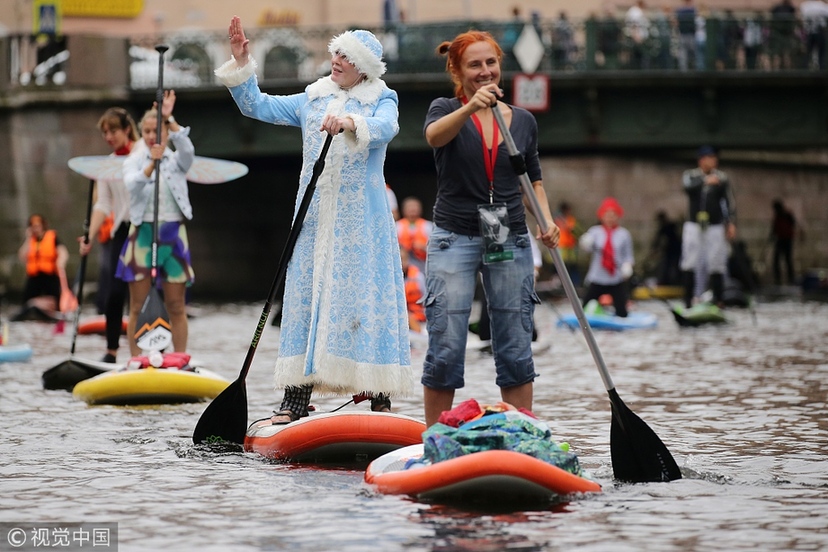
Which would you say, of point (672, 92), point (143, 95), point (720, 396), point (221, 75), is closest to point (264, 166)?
point (143, 95)

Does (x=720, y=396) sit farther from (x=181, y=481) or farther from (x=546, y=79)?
(x=546, y=79)

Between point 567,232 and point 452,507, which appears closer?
point 452,507

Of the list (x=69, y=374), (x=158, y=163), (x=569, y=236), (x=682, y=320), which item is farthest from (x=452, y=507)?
(x=569, y=236)

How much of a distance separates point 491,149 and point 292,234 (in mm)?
1220

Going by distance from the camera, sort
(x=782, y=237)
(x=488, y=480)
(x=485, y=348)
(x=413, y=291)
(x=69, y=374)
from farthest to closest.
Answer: (x=782, y=237) → (x=413, y=291) → (x=485, y=348) → (x=69, y=374) → (x=488, y=480)

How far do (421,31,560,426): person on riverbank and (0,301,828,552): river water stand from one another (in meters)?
0.69

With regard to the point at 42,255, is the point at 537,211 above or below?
above

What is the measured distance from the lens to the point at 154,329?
1088 centimetres

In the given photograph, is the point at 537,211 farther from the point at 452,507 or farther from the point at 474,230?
the point at 452,507

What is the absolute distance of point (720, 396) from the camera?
36.8 feet

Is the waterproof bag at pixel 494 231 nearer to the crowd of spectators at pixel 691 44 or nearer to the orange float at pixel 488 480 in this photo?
the orange float at pixel 488 480

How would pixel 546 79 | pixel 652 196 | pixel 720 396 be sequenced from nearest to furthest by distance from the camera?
pixel 720 396 → pixel 546 79 → pixel 652 196

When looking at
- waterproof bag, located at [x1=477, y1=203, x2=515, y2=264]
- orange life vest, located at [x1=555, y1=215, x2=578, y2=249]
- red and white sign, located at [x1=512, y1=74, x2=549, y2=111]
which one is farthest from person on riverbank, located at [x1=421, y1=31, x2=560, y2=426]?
orange life vest, located at [x1=555, y1=215, x2=578, y2=249]

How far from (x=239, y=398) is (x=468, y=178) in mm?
1683
